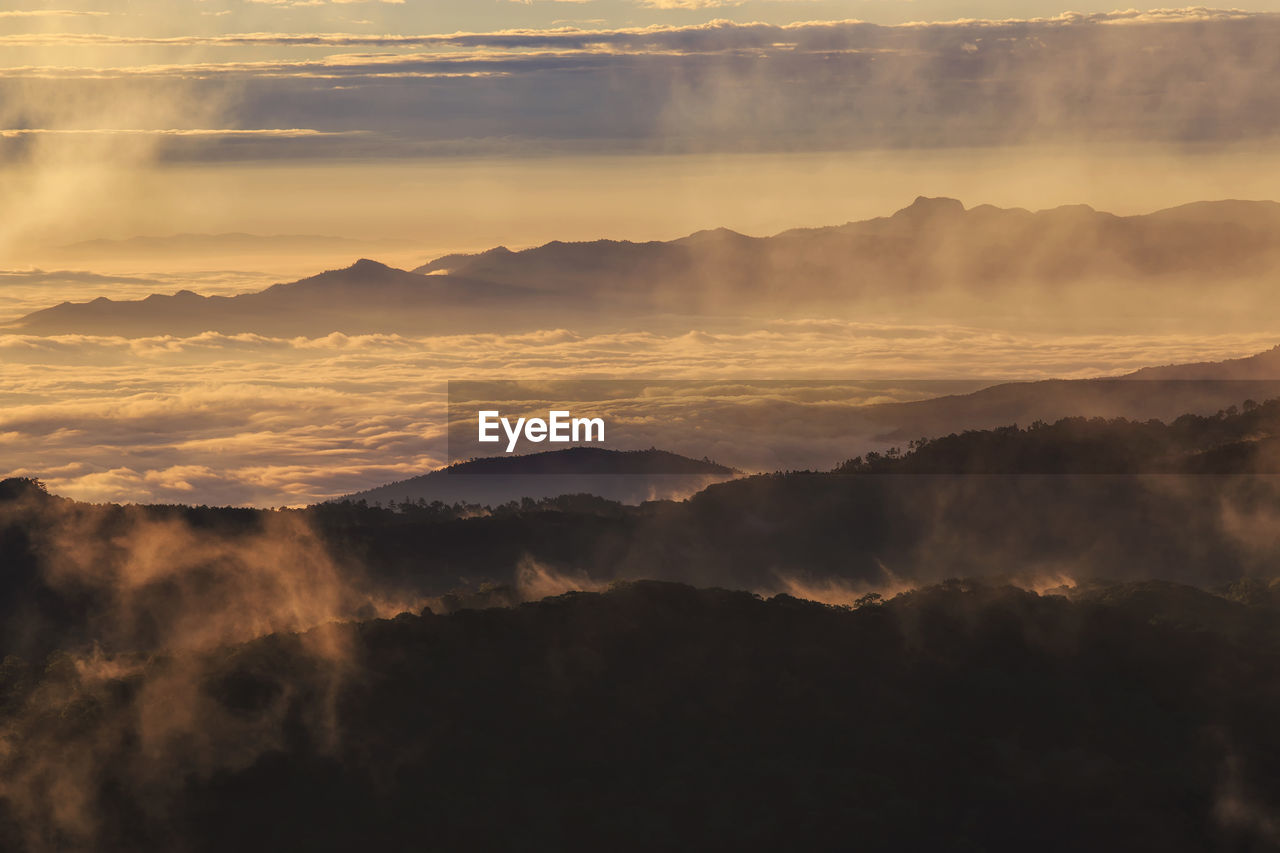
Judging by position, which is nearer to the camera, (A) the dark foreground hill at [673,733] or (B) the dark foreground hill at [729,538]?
(A) the dark foreground hill at [673,733]

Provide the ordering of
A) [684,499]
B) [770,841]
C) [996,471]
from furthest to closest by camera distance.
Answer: [684,499]
[996,471]
[770,841]

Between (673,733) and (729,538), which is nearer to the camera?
(673,733)

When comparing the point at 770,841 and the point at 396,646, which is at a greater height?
the point at 396,646

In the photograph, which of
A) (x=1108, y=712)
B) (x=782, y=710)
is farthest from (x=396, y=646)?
(x=1108, y=712)

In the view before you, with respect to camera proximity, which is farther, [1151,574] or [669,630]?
[1151,574]

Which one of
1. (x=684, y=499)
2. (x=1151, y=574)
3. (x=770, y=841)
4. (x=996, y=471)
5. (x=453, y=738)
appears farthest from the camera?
(x=684, y=499)

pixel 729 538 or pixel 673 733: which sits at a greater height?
pixel 673 733

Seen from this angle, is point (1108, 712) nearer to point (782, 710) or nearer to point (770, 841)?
point (782, 710)

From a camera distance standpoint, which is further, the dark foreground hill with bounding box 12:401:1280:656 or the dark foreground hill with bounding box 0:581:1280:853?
the dark foreground hill with bounding box 12:401:1280:656
